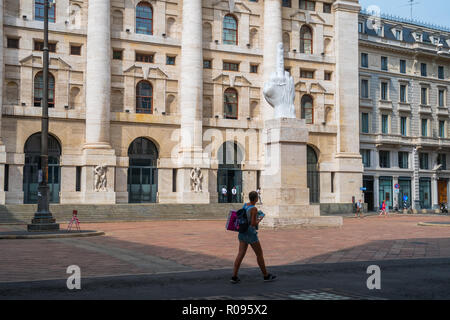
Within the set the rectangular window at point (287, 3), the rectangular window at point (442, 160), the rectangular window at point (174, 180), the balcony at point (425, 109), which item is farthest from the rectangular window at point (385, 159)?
the rectangular window at point (174, 180)

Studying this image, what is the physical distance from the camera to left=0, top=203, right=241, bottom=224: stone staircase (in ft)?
112

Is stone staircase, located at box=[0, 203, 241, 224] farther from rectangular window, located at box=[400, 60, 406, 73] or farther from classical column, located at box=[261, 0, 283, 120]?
rectangular window, located at box=[400, 60, 406, 73]

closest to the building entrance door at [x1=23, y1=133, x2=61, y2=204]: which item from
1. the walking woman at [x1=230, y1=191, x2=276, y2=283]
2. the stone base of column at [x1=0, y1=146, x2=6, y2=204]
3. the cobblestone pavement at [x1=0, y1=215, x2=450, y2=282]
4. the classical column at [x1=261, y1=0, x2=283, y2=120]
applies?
the stone base of column at [x1=0, y1=146, x2=6, y2=204]

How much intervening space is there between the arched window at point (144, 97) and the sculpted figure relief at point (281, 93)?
19985 millimetres

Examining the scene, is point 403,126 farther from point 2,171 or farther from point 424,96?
point 2,171

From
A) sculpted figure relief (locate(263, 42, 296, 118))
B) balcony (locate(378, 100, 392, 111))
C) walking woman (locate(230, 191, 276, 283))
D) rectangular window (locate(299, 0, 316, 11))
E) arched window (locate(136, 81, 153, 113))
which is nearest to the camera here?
walking woman (locate(230, 191, 276, 283))

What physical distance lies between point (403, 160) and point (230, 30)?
923 inches

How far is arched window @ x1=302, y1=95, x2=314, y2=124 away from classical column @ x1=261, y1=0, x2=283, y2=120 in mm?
4433

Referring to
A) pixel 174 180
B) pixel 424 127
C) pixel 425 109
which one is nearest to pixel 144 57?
pixel 174 180

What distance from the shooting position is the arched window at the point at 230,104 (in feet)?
157

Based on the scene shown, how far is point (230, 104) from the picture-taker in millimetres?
48062

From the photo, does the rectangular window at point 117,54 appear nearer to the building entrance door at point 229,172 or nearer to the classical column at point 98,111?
the classical column at point 98,111

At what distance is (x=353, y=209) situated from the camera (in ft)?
162
